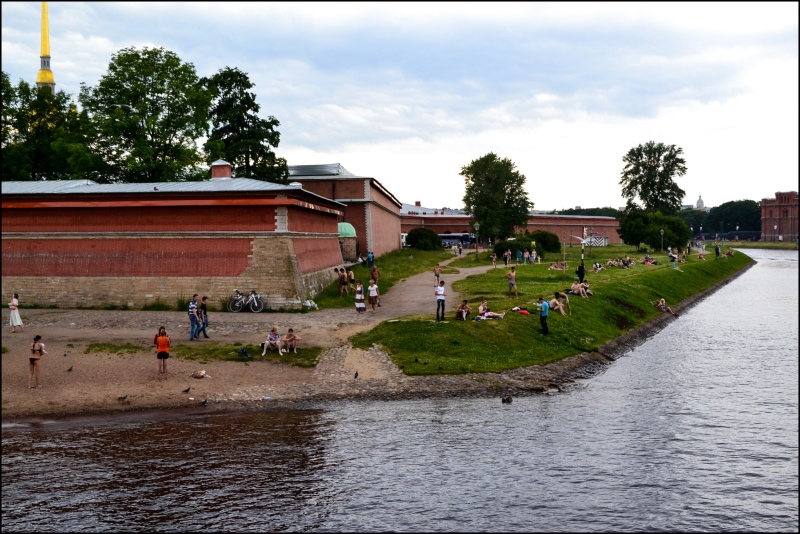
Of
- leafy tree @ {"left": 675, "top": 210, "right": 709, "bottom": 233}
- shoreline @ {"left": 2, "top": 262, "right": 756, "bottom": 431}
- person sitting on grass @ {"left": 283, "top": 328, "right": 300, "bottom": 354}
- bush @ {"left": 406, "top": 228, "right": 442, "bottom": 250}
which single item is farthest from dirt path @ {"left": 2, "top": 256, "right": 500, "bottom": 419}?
leafy tree @ {"left": 675, "top": 210, "right": 709, "bottom": 233}

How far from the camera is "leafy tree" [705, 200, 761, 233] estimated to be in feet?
561

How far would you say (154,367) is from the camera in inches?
906

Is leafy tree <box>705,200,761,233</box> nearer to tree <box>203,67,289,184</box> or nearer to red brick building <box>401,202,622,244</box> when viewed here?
red brick building <box>401,202,622,244</box>

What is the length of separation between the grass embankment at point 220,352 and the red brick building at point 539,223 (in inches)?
2806

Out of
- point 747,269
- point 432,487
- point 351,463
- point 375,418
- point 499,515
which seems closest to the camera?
point 499,515

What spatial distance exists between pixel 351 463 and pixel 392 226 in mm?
62147

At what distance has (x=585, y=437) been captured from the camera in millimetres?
18406

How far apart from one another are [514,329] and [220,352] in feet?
41.0

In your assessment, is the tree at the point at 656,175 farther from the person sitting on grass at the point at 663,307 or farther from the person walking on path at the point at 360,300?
the person walking on path at the point at 360,300

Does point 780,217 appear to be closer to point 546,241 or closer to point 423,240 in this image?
point 546,241

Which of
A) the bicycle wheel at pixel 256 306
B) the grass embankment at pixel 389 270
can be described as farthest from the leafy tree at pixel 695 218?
the bicycle wheel at pixel 256 306

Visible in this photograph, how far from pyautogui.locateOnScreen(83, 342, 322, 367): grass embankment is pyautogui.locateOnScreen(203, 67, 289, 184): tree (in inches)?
1250

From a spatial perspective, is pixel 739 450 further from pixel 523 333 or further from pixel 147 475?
pixel 147 475

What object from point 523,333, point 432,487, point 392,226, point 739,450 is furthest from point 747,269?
point 432,487
